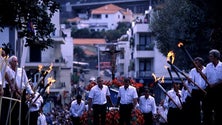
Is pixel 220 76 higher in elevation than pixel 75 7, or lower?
lower

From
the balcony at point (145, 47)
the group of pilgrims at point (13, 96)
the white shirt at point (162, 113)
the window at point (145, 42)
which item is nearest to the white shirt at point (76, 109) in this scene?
the white shirt at point (162, 113)

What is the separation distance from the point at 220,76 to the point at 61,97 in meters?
56.9

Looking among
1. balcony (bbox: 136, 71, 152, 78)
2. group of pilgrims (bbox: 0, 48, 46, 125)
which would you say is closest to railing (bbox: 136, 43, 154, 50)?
balcony (bbox: 136, 71, 152, 78)

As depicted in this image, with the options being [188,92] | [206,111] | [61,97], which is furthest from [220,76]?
[61,97]

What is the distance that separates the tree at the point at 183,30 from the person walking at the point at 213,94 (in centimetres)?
1366

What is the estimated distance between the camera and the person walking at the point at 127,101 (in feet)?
74.0

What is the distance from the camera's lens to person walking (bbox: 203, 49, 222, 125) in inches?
562

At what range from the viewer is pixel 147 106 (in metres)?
23.2

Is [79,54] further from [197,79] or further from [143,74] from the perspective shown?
[197,79]

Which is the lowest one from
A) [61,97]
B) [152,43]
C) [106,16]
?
[61,97]

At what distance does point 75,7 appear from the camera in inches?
7042

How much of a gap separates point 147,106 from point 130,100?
36.6 inches

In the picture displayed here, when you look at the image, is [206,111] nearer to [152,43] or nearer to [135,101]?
[135,101]

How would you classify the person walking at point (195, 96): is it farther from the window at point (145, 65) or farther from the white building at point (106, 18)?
the white building at point (106, 18)
